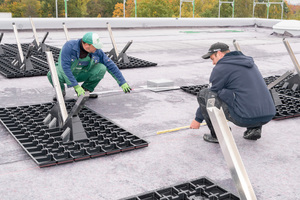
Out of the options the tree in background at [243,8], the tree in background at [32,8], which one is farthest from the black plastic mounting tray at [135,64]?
the tree in background at [243,8]

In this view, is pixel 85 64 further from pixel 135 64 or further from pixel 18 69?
pixel 135 64

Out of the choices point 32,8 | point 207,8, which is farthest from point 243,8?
point 32,8

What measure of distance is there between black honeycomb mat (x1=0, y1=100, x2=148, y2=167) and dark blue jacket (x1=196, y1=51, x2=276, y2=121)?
46.3 inches

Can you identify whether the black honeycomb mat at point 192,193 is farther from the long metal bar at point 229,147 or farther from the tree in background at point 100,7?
the tree in background at point 100,7

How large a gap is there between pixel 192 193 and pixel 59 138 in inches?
79.5

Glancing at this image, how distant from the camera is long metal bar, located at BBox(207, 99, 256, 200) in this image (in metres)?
2.60

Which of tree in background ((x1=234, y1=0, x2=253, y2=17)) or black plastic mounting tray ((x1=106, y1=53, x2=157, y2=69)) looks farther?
tree in background ((x1=234, y1=0, x2=253, y2=17))

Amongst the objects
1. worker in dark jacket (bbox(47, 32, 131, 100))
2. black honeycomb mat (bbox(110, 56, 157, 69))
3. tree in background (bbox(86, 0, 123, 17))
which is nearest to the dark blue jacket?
worker in dark jacket (bbox(47, 32, 131, 100))

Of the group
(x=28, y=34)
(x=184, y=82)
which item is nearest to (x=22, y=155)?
(x=184, y=82)

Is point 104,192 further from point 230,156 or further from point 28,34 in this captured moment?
point 28,34

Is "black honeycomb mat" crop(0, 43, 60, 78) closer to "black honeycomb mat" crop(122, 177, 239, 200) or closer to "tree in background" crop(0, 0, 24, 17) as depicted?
"black honeycomb mat" crop(122, 177, 239, 200)

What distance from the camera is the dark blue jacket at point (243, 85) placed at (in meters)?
4.27

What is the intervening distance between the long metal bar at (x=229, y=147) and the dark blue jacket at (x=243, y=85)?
170cm

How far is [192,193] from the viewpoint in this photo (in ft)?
11.3
